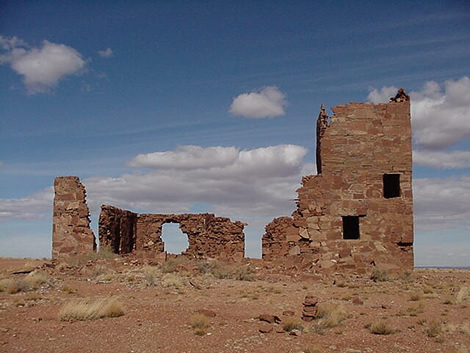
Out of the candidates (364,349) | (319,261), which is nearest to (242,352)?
(364,349)

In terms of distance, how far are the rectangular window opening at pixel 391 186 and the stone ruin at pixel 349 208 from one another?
0.09 metres

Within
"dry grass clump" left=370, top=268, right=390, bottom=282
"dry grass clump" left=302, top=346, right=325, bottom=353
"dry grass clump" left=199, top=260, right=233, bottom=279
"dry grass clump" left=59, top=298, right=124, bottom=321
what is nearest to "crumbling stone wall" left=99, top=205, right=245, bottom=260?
"dry grass clump" left=199, top=260, right=233, bottom=279

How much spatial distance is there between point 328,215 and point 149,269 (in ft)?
22.7

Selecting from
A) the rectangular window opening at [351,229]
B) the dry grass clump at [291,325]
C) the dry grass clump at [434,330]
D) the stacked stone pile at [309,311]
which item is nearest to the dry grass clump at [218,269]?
the rectangular window opening at [351,229]

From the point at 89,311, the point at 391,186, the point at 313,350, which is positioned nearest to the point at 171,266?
the point at 89,311

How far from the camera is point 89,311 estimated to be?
10.2 metres

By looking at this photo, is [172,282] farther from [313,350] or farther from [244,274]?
[313,350]

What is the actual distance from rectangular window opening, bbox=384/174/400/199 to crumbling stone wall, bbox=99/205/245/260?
6115mm

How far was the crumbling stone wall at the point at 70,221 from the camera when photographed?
20.0 meters

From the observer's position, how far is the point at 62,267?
18000 millimetres

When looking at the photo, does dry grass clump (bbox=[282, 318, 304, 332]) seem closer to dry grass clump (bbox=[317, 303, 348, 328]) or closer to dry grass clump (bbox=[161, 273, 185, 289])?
dry grass clump (bbox=[317, 303, 348, 328])

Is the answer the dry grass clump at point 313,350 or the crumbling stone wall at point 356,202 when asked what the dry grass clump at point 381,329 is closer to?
the dry grass clump at point 313,350

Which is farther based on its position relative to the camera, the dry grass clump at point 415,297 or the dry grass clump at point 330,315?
the dry grass clump at point 415,297

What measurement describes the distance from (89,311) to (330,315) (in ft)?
15.9
